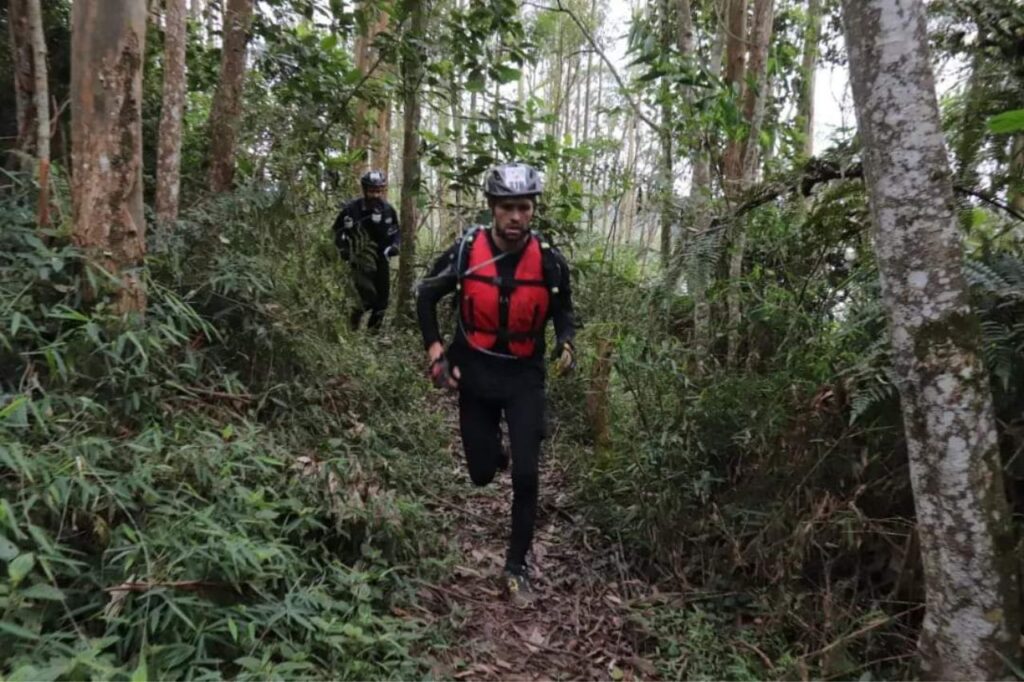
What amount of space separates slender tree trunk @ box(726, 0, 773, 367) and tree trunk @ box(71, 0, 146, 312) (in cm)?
342

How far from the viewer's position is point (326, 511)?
10.8 ft

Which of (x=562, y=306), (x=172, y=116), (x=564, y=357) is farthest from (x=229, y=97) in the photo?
(x=564, y=357)

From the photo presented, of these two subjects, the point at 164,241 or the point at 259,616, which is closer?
the point at 259,616

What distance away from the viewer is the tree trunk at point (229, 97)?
18.4 feet

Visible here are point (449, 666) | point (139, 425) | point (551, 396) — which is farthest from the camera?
point (551, 396)

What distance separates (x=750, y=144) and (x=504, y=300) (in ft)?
8.58

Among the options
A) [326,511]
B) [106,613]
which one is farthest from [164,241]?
[106,613]

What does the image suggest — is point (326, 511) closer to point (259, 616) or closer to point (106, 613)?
point (259, 616)

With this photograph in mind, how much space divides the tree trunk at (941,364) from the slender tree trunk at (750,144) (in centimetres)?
165

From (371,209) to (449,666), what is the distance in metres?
5.64

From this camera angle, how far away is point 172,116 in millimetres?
4938

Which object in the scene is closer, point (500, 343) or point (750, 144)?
point (500, 343)

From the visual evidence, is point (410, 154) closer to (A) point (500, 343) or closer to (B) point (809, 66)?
(A) point (500, 343)

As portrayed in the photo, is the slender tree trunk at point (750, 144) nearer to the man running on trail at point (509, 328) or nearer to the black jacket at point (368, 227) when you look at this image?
the man running on trail at point (509, 328)
